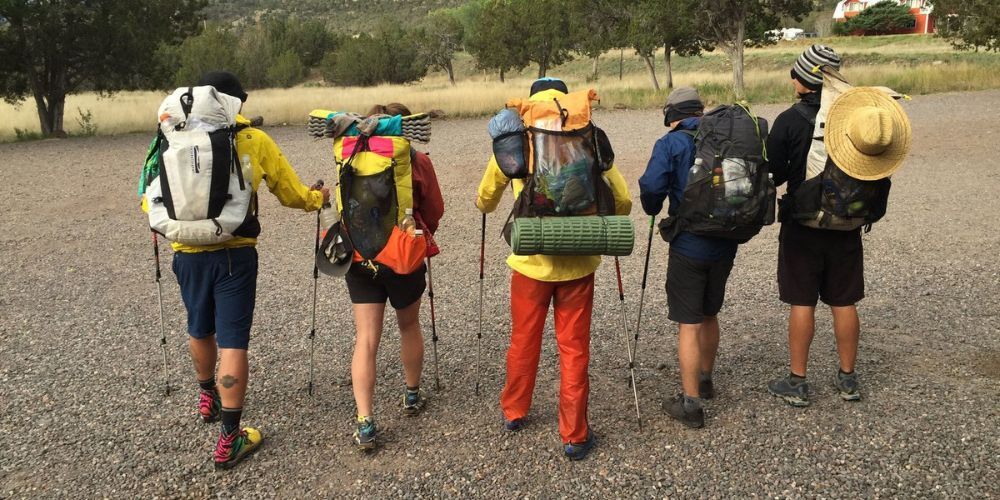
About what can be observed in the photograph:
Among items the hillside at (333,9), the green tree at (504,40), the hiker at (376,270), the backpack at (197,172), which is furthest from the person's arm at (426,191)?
the hillside at (333,9)

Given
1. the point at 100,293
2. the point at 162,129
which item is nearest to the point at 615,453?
the point at 162,129

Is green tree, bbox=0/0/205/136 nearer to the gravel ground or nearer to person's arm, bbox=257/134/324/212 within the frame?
the gravel ground

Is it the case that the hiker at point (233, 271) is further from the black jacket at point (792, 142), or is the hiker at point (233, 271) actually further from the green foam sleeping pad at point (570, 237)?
the black jacket at point (792, 142)

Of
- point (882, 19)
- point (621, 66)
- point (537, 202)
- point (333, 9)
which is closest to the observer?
point (537, 202)

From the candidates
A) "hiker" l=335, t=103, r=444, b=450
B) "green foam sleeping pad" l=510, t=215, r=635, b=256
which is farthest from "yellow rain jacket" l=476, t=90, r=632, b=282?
"hiker" l=335, t=103, r=444, b=450

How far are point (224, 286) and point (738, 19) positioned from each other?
2530cm

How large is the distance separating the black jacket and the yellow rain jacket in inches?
35.3

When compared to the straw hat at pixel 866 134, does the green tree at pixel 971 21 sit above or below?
above

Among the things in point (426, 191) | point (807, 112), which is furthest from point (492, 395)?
point (807, 112)

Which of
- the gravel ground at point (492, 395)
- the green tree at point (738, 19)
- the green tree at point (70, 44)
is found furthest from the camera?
the green tree at point (738, 19)

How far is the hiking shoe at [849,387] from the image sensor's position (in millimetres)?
4453

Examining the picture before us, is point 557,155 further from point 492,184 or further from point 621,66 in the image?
point 621,66

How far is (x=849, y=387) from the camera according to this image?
4477 mm

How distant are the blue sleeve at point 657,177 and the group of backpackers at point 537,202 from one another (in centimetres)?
1
